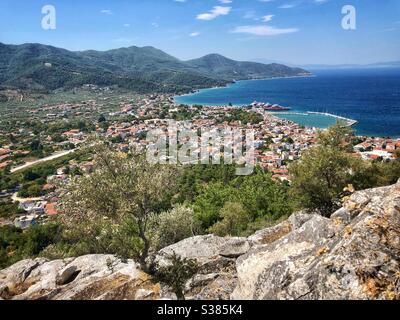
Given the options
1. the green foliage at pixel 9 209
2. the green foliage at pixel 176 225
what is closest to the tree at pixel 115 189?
the green foliage at pixel 176 225

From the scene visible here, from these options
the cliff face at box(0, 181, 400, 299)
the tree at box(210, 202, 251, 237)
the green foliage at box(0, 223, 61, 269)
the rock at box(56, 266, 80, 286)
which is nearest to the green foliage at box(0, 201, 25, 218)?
the green foliage at box(0, 223, 61, 269)

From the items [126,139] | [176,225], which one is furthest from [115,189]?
[126,139]

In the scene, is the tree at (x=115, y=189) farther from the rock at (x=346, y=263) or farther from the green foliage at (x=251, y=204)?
the green foliage at (x=251, y=204)

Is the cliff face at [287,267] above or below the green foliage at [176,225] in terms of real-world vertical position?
above

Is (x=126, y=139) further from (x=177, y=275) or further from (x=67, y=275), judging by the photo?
(x=177, y=275)
